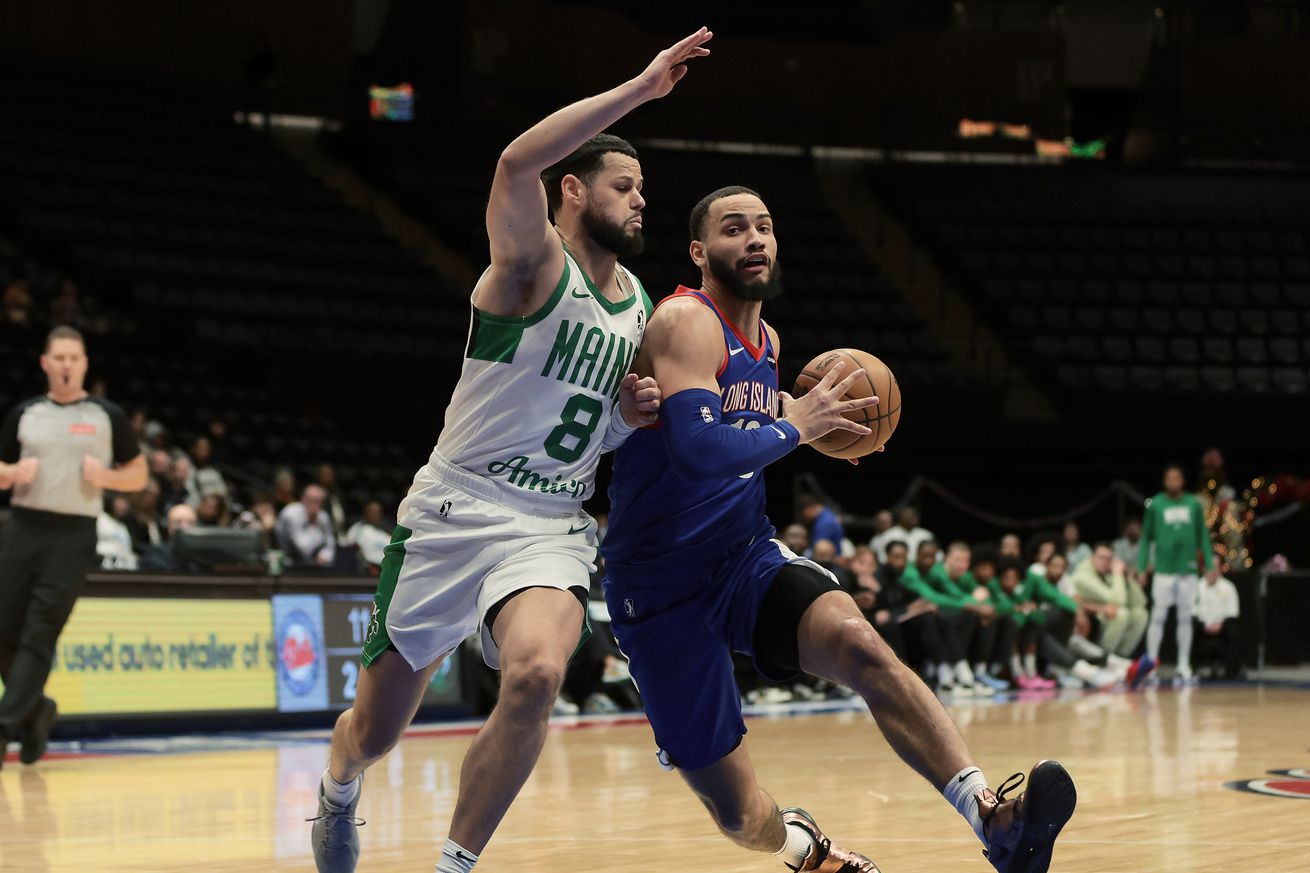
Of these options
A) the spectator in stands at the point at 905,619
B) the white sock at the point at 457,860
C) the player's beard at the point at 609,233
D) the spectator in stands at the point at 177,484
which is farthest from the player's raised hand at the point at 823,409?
the spectator in stands at the point at 905,619

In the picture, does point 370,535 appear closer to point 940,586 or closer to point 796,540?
point 796,540

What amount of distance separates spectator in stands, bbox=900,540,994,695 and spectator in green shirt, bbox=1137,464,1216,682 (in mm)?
2025

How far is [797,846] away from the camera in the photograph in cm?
511

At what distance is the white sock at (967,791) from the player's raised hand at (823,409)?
949 mm

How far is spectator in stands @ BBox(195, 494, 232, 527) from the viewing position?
13.2 m

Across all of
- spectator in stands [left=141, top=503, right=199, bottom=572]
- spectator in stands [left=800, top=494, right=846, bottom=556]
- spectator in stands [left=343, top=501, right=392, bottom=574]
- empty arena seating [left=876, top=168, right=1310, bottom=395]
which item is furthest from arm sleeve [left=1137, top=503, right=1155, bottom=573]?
spectator in stands [left=141, top=503, right=199, bottom=572]

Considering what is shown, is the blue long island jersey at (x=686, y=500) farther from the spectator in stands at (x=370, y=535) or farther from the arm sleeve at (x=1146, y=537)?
the arm sleeve at (x=1146, y=537)

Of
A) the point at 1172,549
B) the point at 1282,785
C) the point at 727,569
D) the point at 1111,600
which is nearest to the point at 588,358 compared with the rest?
the point at 727,569

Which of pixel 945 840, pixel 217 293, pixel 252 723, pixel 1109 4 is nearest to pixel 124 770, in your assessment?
pixel 252 723

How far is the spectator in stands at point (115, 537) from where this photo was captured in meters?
11.1

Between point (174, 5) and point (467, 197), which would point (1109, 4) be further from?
point (174, 5)

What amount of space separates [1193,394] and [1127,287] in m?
2.48

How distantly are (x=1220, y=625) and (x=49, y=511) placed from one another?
12457 millimetres

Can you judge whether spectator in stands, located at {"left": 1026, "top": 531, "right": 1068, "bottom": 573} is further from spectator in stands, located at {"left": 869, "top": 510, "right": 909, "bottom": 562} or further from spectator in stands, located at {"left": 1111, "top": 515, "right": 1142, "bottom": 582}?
spectator in stands, located at {"left": 1111, "top": 515, "right": 1142, "bottom": 582}
